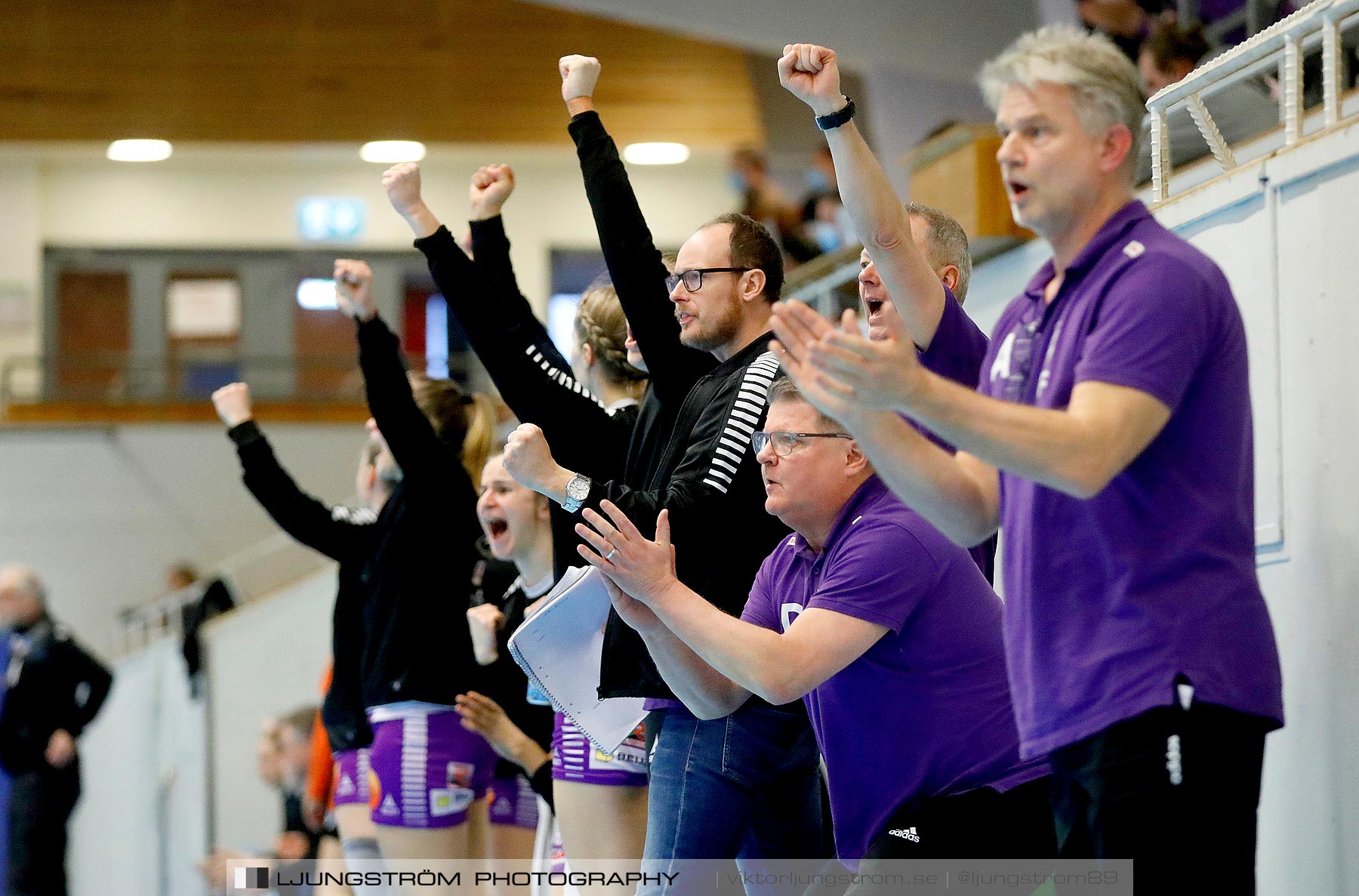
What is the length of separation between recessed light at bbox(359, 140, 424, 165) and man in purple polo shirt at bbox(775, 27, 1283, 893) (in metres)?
13.4

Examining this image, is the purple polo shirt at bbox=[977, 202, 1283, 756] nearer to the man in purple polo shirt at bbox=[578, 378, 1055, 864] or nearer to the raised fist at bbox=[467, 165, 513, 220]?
the man in purple polo shirt at bbox=[578, 378, 1055, 864]

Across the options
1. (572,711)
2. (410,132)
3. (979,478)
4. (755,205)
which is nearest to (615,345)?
(572,711)

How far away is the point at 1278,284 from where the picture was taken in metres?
3.10

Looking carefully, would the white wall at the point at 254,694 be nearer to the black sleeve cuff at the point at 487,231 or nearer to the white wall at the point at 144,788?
the white wall at the point at 144,788

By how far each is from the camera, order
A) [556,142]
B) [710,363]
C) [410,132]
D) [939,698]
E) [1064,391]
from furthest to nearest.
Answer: [556,142] → [410,132] → [710,363] → [939,698] → [1064,391]

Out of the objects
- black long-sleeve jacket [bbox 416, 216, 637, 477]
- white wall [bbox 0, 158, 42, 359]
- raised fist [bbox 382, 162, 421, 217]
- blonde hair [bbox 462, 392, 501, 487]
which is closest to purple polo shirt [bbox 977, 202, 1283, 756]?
black long-sleeve jacket [bbox 416, 216, 637, 477]

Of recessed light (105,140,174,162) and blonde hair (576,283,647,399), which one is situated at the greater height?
recessed light (105,140,174,162)

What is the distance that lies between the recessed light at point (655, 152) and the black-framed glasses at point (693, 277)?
12.0 metres

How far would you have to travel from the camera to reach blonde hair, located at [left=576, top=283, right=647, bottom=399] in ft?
11.4

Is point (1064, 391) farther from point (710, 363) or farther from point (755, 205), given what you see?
point (755, 205)

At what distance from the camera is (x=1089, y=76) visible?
1861 millimetres

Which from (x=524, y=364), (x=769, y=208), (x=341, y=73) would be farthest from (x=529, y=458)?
(x=341, y=73)

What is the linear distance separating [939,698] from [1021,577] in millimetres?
549

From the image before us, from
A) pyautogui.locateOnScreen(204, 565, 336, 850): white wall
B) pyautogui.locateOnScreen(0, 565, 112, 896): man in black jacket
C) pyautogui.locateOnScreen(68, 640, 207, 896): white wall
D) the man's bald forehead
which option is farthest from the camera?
pyautogui.locateOnScreen(68, 640, 207, 896): white wall
